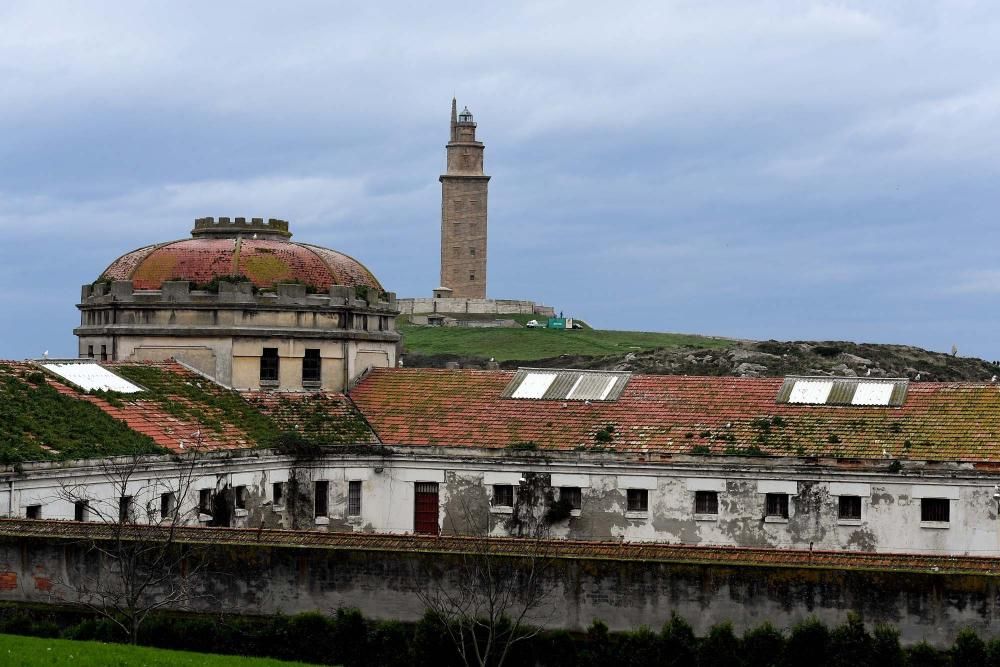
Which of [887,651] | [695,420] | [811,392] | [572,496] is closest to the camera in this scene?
[887,651]

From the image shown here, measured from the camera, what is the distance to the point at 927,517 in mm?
39375

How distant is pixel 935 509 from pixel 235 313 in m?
20.9

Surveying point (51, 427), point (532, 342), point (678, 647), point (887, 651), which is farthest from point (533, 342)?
point (887, 651)

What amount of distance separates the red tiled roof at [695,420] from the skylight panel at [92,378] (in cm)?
747

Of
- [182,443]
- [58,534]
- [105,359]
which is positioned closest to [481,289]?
[105,359]

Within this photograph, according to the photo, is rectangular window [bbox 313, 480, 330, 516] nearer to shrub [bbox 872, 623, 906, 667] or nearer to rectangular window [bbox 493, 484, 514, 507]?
rectangular window [bbox 493, 484, 514, 507]

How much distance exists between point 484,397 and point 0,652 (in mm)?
24330

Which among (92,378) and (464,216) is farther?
(464,216)

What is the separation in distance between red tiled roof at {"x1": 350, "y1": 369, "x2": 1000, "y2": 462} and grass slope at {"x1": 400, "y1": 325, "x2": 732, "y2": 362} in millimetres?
51828

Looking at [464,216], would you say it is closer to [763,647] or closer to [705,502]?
[705,502]

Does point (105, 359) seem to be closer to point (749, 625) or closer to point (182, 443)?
point (182, 443)

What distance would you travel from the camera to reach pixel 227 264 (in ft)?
157

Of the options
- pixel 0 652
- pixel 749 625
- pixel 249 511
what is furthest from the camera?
pixel 249 511

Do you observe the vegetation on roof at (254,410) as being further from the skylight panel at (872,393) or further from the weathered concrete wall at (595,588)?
Answer: the skylight panel at (872,393)
